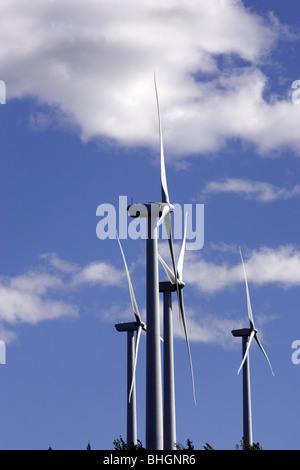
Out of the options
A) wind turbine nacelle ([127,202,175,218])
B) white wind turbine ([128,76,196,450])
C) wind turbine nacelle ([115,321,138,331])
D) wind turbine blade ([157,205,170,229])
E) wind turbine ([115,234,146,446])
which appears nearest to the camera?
white wind turbine ([128,76,196,450])

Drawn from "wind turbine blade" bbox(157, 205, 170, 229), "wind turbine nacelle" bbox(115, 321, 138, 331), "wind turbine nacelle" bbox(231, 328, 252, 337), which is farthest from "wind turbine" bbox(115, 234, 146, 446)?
"wind turbine blade" bbox(157, 205, 170, 229)

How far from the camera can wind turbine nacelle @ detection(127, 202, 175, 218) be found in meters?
72.2

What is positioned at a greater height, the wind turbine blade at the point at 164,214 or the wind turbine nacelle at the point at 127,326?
the wind turbine nacelle at the point at 127,326

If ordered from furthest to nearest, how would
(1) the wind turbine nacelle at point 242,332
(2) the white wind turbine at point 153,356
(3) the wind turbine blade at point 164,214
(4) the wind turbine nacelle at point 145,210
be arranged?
(1) the wind turbine nacelle at point 242,332 < (3) the wind turbine blade at point 164,214 < (4) the wind turbine nacelle at point 145,210 < (2) the white wind turbine at point 153,356

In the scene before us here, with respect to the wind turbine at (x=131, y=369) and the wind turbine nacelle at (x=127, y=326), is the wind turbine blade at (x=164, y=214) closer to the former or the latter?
the wind turbine at (x=131, y=369)

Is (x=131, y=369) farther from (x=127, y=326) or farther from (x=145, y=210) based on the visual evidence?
(x=145, y=210)

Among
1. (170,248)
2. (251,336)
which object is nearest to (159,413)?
(170,248)

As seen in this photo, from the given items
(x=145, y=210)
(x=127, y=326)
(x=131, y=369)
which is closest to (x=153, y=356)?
(x=145, y=210)

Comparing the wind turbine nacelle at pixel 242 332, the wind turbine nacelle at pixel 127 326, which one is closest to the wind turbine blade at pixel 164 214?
the wind turbine nacelle at pixel 127 326

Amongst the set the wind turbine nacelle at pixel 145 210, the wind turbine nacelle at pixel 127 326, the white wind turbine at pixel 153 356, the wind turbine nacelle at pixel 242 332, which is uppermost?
the wind turbine nacelle at pixel 242 332

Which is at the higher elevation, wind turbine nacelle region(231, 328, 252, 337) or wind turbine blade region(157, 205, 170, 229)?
wind turbine nacelle region(231, 328, 252, 337)

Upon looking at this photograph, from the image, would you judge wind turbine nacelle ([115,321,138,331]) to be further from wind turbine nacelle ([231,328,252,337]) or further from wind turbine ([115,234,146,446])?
wind turbine nacelle ([231,328,252,337])

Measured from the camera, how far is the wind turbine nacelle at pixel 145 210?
72.2 metres
